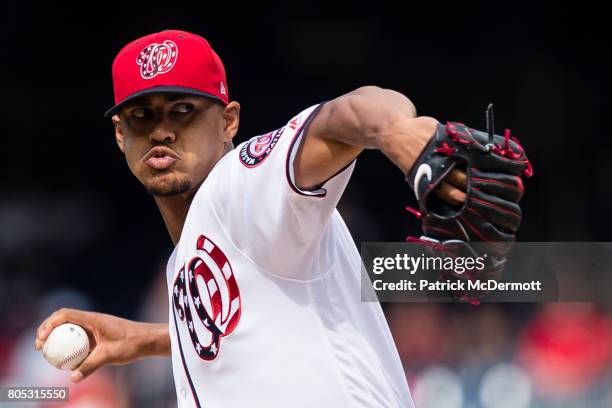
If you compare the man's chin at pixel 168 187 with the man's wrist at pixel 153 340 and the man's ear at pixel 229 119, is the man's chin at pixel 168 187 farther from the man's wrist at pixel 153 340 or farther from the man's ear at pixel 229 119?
the man's wrist at pixel 153 340

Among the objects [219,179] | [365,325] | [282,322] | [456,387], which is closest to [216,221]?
[219,179]

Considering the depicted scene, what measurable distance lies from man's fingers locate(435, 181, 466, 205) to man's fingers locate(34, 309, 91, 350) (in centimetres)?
125

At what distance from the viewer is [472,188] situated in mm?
1178

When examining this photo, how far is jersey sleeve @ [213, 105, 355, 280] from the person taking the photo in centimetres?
151

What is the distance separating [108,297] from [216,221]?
3.24 metres

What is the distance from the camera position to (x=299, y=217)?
1.54 metres

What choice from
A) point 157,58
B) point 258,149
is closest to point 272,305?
point 258,149

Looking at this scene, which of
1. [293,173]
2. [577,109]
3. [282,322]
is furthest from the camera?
[577,109]

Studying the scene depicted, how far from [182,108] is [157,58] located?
0.14 metres

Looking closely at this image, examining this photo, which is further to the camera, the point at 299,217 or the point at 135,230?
the point at 135,230

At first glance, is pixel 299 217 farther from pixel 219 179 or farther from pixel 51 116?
pixel 51 116

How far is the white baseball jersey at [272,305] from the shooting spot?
159cm

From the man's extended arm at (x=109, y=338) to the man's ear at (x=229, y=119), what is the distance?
1.82 ft

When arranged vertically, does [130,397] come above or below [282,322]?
above
